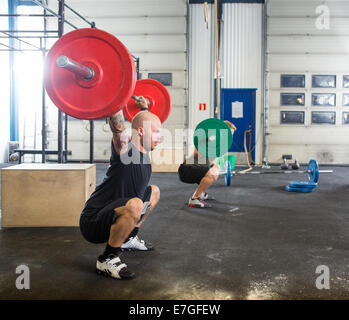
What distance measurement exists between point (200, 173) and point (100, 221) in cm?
183

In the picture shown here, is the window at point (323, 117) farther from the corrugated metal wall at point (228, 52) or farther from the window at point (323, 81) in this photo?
the corrugated metal wall at point (228, 52)

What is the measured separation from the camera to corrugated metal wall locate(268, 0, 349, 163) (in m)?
7.29

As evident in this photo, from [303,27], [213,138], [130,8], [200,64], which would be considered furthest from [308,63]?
[213,138]

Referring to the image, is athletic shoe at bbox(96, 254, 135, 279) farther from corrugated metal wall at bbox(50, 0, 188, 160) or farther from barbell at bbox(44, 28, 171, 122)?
corrugated metal wall at bbox(50, 0, 188, 160)

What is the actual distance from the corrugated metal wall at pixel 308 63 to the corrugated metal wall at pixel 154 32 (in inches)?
72.8

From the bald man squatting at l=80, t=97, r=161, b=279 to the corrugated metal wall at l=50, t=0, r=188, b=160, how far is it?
18.5 ft

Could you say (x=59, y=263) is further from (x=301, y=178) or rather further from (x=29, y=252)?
(x=301, y=178)

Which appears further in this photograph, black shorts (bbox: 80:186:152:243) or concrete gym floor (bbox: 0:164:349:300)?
black shorts (bbox: 80:186:152:243)

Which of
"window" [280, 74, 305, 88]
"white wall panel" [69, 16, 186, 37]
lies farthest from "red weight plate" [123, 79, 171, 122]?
"window" [280, 74, 305, 88]

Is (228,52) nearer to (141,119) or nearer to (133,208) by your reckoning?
(141,119)

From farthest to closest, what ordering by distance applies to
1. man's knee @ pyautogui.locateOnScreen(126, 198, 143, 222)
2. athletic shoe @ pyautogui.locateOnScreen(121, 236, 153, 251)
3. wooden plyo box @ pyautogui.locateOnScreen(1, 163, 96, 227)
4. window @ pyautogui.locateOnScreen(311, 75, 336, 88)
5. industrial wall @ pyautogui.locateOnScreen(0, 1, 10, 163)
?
window @ pyautogui.locateOnScreen(311, 75, 336, 88) < industrial wall @ pyautogui.locateOnScreen(0, 1, 10, 163) < wooden plyo box @ pyautogui.locateOnScreen(1, 163, 96, 227) < athletic shoe @ pyautogui.locateOnScreen(121, 236, 153, 251) < man's knee @ pyautogui.locateOnScreen(126, 198, 143, 222)

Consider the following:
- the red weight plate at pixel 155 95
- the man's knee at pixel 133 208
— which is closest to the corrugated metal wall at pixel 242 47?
the red weight plate at pixel 155 95

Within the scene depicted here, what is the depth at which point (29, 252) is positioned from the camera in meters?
2.09

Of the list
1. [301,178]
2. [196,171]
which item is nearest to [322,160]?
[301,178]
